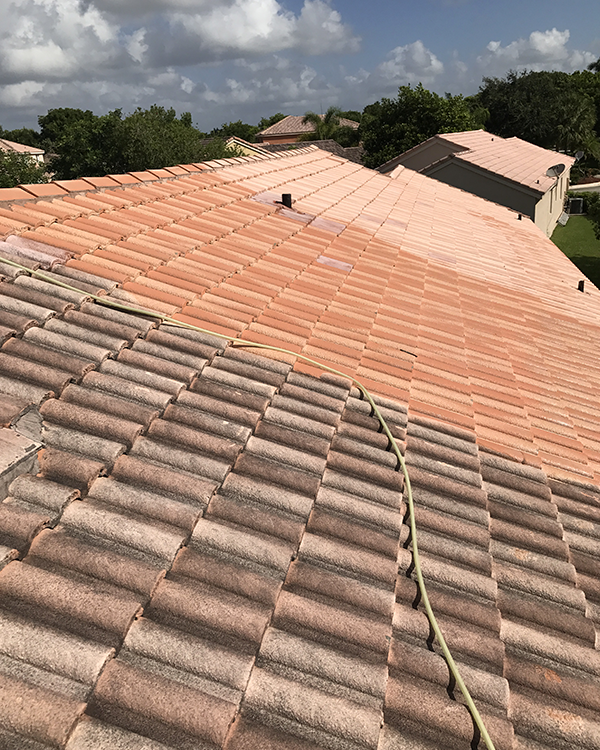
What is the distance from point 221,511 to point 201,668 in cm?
79

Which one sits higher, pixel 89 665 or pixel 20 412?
pixel 20 412

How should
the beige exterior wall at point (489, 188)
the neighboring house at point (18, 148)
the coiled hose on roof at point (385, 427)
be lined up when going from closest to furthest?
the coiled hose on roof at point (385, 427) → the beige exterior wall at point (489, 188) → the neighboring house at point (18, 148)

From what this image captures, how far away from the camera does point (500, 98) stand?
71.4 meters

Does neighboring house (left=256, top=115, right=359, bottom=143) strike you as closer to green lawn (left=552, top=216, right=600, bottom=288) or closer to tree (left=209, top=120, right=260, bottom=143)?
tree (left=209, top=120, right=260, bottom=143)

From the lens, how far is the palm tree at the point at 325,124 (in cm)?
6850

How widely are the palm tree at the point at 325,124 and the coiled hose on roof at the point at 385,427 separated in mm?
69984

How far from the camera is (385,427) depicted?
144 inches

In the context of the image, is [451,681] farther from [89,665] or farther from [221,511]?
[89,665]

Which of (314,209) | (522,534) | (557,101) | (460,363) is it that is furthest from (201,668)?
(557,101)

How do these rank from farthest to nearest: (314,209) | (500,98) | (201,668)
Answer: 1. (500,98)
2. (314,209)
3. (201,668)

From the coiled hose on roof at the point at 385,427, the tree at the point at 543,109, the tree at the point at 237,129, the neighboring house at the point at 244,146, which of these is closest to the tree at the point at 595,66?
the tree at the point at 543,109

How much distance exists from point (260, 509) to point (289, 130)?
83472 millimetres

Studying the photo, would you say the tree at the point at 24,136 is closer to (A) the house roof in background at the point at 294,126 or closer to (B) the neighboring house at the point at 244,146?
(A) the house roof in background at the point at 294,126

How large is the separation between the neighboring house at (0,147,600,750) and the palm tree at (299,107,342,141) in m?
68.5
